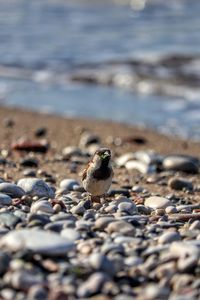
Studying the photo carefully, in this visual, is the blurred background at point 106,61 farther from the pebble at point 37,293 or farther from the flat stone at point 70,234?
the pebble at point 37,293

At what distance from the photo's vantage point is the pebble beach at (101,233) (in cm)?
A: 425

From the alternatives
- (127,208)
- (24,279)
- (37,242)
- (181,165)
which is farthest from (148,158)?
(24,279)

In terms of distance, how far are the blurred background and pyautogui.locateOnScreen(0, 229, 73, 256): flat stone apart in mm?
7651

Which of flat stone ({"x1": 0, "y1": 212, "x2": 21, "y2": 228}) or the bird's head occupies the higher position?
the bird's head

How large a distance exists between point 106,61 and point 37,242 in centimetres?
1408

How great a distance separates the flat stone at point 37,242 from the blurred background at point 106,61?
25.1 ft

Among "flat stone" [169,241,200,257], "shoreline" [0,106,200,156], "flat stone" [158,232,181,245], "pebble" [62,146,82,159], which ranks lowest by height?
"flat stone" [169,241,200,257]

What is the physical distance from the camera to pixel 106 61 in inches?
725

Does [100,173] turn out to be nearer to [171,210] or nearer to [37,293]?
[171,210]

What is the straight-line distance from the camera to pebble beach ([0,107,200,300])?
425 cm

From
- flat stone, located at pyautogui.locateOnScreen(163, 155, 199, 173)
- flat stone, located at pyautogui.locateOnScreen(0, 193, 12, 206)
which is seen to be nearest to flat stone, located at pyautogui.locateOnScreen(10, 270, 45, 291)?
flat stone, located at pyautogui.locateOnScreen(0, 193, 12, 206)

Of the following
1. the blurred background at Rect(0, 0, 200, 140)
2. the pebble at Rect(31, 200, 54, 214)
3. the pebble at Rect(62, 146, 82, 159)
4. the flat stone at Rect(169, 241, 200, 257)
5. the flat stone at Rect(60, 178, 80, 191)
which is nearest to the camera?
the flat stone at Rect(169, 241, 200, 257)

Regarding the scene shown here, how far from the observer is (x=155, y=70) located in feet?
58.6

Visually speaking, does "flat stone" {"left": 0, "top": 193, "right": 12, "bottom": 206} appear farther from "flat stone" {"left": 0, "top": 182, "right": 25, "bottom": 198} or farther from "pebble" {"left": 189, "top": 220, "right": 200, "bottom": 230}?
"pebble" {"left": 189, "top": 220, "right": 200, "bottom": 230}
